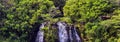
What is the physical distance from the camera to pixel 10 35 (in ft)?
96.0

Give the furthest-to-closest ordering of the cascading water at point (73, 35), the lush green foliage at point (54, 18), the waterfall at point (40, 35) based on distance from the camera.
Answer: the waterfall at point (40, 35) < the cascading water at point (73, 35) < the lush green foliage at point (54, 18)

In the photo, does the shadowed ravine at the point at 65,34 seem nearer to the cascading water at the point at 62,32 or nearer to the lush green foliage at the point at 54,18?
the cascading water at the point at 62,32

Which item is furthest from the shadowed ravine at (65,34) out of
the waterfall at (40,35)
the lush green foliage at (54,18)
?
the lush green foliage at (54,18)

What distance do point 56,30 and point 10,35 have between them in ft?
13.7

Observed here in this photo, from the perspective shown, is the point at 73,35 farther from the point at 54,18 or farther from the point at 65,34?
the point at 54,18

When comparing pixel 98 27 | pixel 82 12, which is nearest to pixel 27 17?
pixel 82 12

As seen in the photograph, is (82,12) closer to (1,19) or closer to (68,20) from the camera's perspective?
(68,20)

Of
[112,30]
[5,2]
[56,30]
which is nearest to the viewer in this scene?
[112,30]

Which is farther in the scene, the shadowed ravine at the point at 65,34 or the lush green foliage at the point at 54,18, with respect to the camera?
Answer: the shadowed ravine at the point at 65,34

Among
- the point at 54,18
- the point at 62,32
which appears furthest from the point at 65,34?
the point at 54,18

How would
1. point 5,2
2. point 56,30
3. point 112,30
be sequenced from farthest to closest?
point 5,2 < point 56,30 < point 112,30

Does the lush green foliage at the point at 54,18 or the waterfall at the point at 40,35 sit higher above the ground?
the lush green foliage at the point at 54,18

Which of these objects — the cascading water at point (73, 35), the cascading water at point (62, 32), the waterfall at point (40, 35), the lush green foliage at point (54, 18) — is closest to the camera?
the lush green foliage at point (54, 18)

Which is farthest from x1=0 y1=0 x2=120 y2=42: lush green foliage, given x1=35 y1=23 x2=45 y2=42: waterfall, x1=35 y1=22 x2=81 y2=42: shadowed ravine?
x1=35 y1=23 x2=45 y2=42: waterfall
